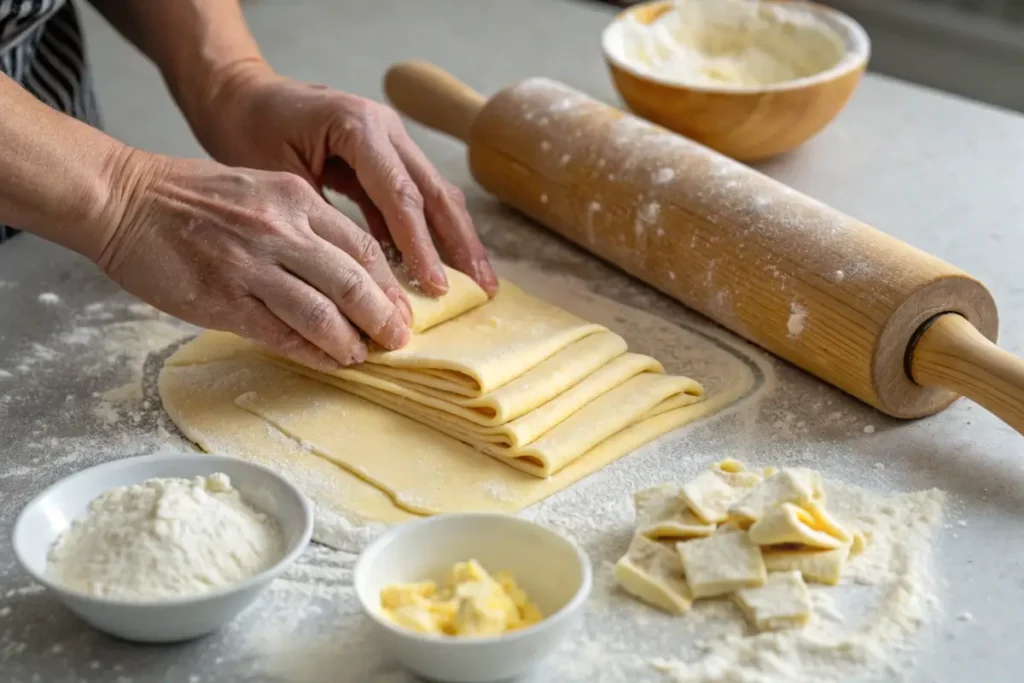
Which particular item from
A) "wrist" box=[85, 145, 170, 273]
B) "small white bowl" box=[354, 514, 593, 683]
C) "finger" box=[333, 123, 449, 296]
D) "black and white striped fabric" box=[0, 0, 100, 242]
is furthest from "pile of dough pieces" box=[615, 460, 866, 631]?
"black and white striped fabric" box=[0, 0, 100, 242]

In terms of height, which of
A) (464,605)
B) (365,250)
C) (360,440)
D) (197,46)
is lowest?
(360,440)

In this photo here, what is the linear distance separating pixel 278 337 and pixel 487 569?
553 mm

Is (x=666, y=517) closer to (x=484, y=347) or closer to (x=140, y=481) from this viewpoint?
(x=484, y=347)

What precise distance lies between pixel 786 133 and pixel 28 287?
4.88 feet

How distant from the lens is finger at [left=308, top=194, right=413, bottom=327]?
171 centimetres

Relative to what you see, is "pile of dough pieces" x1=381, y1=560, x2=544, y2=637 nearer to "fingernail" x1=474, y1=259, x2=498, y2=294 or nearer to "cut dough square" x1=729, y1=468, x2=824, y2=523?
"cut dough square" x1=729, y1=468, x2=824, y2=523

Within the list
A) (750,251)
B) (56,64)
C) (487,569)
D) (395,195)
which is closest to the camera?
(487,569)

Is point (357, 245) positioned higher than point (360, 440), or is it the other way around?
point (357, 245)

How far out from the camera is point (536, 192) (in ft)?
7.16

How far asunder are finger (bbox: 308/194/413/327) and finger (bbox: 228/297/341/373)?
135 millimetres

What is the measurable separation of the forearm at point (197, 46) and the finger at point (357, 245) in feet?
1.82

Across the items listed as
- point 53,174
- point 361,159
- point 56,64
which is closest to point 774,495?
point 361,159

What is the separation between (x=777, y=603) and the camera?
1.28 m

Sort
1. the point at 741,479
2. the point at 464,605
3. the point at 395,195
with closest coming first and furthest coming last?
the point at 464,605 < the point at 741,479 < the point at 395,195
